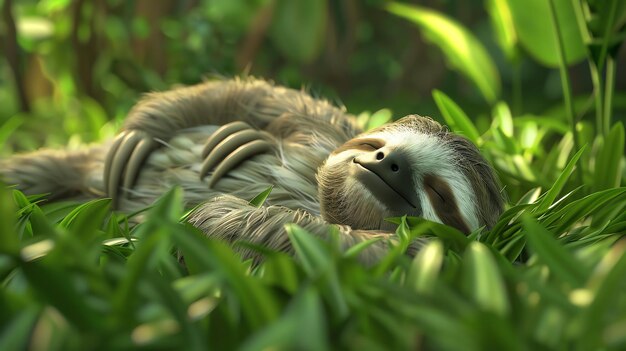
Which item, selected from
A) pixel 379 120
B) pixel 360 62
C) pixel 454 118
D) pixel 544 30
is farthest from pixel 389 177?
pixel 360 62


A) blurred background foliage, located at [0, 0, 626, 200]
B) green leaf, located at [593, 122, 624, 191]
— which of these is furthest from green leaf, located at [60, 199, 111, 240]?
green leaf, located at [593, 122, 624, 191]

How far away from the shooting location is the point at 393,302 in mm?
512

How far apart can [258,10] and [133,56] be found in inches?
26.7

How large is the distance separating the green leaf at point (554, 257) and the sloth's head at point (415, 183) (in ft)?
0.96

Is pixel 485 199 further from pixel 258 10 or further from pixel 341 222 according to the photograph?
pixel 258 10

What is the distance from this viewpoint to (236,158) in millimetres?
1119

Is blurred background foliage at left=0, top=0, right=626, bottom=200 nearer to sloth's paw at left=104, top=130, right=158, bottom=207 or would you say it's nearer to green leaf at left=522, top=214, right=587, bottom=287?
sloth's paw at left=104, top=130, right=158, bottom=207

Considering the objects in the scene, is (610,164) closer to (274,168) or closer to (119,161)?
(274,168)

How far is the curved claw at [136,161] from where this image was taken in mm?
1192

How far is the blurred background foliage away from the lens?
136cm

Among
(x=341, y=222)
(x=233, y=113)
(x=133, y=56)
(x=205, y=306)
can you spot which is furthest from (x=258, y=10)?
(x=205, y=306)

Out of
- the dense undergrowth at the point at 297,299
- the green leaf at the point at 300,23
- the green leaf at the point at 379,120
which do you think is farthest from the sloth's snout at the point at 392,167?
the green leaf at the point at 300,23

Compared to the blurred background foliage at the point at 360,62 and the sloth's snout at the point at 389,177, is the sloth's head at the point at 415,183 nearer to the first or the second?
the sloth's snout at the point at 389,177

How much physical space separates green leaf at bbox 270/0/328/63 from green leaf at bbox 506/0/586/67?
1.50 meters
